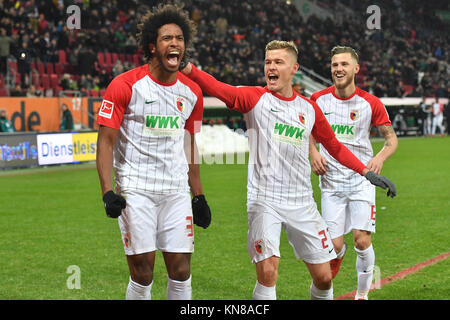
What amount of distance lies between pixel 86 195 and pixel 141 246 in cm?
1001

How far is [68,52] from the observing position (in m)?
25.0

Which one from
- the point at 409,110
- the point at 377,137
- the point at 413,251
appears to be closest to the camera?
the point at 413,251

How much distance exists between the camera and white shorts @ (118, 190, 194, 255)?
4.58 metres

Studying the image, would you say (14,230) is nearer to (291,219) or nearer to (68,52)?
(291,219)

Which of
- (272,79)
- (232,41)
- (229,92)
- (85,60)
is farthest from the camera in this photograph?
(232,41)

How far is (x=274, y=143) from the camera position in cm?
507

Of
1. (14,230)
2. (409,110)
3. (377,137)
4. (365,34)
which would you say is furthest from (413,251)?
(365,34)

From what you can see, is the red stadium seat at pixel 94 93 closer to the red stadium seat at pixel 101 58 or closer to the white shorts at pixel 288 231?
the red stadium seat at pixel 101 58

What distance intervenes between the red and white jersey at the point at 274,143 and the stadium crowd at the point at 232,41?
1588 centimetres

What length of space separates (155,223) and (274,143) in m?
1.14

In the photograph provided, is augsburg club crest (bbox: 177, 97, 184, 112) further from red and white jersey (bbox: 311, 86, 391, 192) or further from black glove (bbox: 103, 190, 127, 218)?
red and white jersey (bbox: 311, 86, 391, 192)

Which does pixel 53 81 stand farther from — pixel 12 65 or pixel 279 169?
pixel 279 169

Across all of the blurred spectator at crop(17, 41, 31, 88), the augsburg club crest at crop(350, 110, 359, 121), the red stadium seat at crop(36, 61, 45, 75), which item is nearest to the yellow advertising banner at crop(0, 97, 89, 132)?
the blurred spectator at crop(17, 41, 31, 88)

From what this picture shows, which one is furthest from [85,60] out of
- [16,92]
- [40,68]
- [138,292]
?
[138,292]
